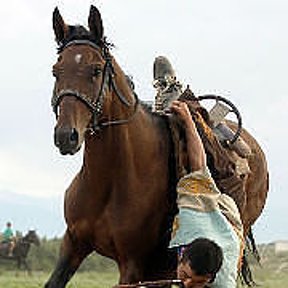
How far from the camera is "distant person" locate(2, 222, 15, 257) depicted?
30058mm

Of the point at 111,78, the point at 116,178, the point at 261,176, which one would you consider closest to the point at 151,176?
the point at 116,178

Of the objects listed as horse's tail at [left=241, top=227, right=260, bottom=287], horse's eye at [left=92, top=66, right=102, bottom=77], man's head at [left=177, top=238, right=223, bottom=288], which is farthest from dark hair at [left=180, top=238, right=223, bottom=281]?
horse's tail at [left=241, top=227, right=260, bottom=287]

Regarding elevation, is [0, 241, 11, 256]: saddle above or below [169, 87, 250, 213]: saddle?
above

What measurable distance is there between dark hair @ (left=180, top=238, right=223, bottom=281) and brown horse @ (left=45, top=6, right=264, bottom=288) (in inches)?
79.0

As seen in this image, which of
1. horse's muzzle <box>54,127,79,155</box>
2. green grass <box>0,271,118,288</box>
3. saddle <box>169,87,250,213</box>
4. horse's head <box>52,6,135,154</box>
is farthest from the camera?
green grass <box>0,271,118,288</box>

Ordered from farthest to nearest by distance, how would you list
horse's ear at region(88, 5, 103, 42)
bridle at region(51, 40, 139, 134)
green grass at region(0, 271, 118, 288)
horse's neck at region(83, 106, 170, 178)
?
1. green grass at region(0, 271, 118, 288)
2. horse's neck at region(83, 106, 170, 178)
3. horse's ear at region(88, 5, 103, 42)
4. bridle at region(51, 40, 139, 134)

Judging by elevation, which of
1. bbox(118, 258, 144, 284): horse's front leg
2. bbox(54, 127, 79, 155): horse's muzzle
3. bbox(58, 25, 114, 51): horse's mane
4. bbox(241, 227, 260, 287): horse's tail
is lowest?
bbox(118, 258, 144, 284): horse's front leg

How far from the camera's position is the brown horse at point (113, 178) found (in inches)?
260

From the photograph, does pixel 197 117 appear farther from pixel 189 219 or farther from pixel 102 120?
pixel 189 219

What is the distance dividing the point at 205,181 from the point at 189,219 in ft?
0.95

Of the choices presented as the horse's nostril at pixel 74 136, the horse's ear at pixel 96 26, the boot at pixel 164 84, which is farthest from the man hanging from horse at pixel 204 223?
the boot at pixel 164 84

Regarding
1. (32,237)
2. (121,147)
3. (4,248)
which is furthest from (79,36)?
(32,237)

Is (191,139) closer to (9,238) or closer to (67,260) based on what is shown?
(67,260)

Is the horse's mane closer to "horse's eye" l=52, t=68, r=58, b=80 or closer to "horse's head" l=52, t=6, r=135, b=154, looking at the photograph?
"horse's head" l=52, t=6, r=135, b=154
